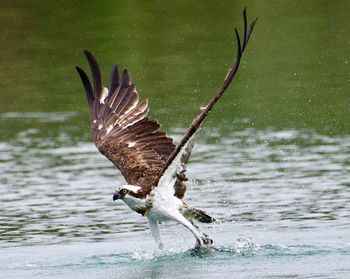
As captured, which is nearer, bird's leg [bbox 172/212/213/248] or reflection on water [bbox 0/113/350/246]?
bird's leg [bbox 172/212/213/248]

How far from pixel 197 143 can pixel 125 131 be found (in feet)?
14.9

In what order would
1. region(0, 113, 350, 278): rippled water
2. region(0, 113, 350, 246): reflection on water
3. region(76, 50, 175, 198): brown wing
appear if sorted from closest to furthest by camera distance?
region(0, 113, 350, 278): rippled water
region(76, 50, 175, 198): brown wing
region(0, 113, 350, 246): reflection on water

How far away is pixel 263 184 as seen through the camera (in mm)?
16922

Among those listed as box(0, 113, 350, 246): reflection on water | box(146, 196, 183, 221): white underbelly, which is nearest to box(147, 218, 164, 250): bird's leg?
box(146, 196, 183, 221): white underbelly

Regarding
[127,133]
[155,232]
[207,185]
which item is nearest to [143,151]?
[127,133]

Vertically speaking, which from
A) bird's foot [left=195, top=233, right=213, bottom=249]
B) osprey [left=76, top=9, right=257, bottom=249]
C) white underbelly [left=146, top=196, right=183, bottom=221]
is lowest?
bird's foot [left=195, top=233, right=213, bottom=249]

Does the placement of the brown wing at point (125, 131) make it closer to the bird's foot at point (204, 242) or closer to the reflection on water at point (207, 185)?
the bird's foot at point (204, 242)

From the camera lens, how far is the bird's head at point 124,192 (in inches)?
525

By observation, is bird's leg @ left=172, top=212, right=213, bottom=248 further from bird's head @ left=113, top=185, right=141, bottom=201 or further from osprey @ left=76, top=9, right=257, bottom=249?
bird's head @ left=113, top=185, right=141, bottom=201

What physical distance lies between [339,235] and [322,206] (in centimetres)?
150

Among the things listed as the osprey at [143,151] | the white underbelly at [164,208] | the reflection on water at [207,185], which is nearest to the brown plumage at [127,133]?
the osprey at [143,151]

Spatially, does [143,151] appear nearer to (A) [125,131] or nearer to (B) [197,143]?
(A) [125,131]

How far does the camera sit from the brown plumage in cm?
1425

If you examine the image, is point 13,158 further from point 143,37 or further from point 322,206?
point 143,37
